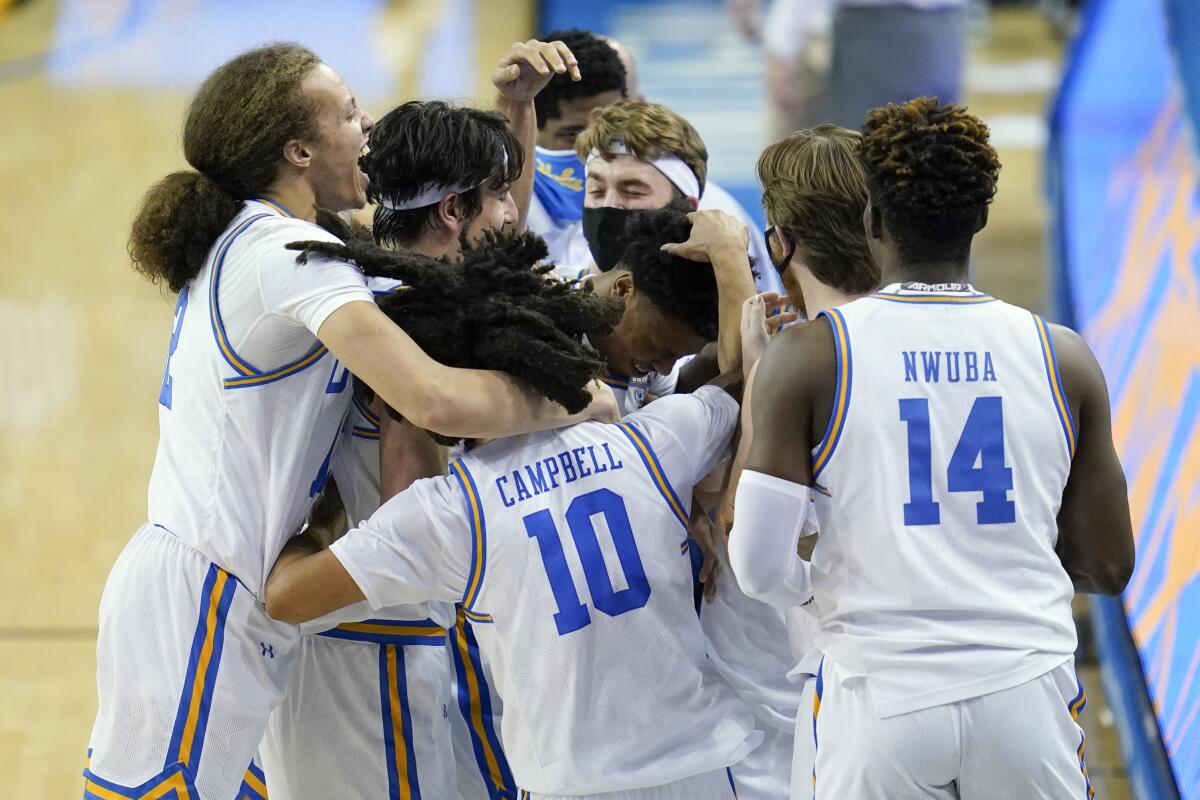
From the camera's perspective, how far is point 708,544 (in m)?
2.97

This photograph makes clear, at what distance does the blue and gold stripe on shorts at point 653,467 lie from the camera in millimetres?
2615

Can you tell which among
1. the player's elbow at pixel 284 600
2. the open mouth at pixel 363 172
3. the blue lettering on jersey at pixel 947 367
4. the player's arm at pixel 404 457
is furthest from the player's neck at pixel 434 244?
the blue lettering on jersey at pixel 947 367

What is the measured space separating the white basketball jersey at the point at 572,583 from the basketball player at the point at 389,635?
0.35 meters

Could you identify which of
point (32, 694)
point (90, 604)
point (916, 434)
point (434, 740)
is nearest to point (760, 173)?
point (916, 434)

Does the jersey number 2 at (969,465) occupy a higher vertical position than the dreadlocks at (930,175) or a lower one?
lower

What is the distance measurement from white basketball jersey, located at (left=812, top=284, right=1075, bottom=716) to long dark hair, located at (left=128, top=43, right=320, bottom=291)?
1.30 m

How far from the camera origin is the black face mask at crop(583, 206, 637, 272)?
3648 mm

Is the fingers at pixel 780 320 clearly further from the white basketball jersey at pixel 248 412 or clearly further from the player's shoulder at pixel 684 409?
the white basketball jersey at pixel 248 412

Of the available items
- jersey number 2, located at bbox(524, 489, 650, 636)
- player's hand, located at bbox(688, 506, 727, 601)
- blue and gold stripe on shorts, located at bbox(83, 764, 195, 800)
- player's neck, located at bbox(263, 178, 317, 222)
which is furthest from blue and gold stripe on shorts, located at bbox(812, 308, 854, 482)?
blue and gold stripe on shorts, located at bbox(83, 764, 195, 800)

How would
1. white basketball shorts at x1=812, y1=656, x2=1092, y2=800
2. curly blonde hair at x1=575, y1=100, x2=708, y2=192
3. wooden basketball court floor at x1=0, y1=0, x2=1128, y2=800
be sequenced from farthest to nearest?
wooden basketball court floor at x1=0, y1=0, x2=1128, y2=800
curly blonde hair at x1=575, y1=100, x2=708, y2=192
white basketball shorts at x1=812, y1=656, x2=1092, y2=800

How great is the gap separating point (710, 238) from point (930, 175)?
0.61m

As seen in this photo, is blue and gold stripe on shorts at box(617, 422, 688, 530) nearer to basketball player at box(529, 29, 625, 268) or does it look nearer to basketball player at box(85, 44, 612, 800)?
basketball player at box(85, 44, 612, 800)

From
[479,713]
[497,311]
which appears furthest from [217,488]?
[479,713]

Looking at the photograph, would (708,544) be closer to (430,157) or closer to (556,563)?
(556,563)
